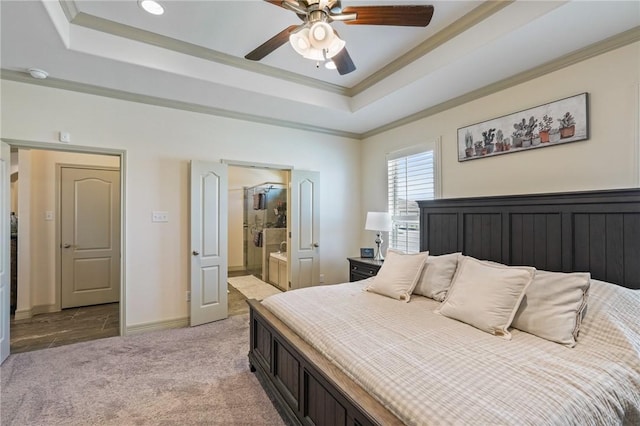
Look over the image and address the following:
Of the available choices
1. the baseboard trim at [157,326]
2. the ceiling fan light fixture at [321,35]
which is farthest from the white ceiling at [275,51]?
the baseboard trim at [157,326]

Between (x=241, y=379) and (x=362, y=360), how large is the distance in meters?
1.45

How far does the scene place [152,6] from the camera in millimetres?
2322

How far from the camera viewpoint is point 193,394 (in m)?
2.26

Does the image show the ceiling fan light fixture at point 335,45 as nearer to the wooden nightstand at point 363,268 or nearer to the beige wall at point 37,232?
the wooden nightstand at point 363,268

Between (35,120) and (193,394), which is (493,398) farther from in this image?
(35,120)

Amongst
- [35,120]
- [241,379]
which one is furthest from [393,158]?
[35,120]

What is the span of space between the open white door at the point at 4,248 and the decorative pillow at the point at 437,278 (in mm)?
3651

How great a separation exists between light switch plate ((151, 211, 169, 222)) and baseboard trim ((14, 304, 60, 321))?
2129mm

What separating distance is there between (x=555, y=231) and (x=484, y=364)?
5.24 feet

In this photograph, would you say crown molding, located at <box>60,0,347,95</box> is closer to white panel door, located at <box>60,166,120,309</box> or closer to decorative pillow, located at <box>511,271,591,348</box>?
white panel door, located at <box>60,166,120,309</box>

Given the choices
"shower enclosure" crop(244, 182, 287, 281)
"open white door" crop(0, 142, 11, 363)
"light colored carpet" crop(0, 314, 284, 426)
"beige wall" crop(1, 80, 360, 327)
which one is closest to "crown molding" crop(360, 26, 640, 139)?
"beige wall" crop(1, 80, 360, 327)

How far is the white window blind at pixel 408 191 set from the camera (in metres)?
3.85

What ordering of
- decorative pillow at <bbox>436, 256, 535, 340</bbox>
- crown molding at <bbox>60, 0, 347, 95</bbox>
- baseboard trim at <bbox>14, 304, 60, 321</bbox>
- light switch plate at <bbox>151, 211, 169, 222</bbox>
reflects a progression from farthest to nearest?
baseboard trim at <bbox>14, 304, 60, 321</bbox> → light switch plate at <bbox>151, 211, 169, 222</bbox> → crown molding at <bbox>60, 0, 347, 95</bbox> → decorative pillow at <bbox>436, 256, 535, 340</bbox>

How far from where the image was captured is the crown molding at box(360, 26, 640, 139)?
2.22 meters
